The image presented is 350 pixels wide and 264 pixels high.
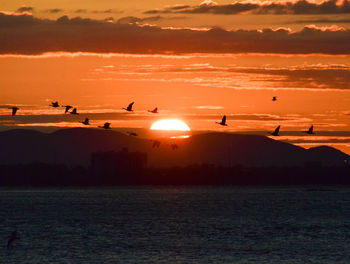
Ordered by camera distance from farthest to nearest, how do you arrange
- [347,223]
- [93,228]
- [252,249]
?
[347,223] → [93,228] → [252,249]

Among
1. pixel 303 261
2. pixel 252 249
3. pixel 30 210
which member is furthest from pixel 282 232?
pixel 30 210

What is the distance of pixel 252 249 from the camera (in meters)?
86.6

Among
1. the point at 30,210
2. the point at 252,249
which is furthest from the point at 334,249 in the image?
the point at 30,210

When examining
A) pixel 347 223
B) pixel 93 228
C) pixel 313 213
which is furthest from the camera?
pixel 313 213

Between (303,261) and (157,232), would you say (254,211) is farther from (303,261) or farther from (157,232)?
(303,261)

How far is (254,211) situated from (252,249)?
69117 mm

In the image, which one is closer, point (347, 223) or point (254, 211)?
point (347, 223)

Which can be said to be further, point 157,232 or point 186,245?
point 157,232

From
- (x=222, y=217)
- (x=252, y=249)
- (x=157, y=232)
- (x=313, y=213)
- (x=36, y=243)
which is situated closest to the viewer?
(x=252, y=249)

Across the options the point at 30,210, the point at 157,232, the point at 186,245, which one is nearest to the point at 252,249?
the point at 186,245

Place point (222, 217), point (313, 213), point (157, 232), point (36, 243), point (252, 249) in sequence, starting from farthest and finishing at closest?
point (313, 213), point (222, 217), point (157, 232), point (36, 243), point (252, 249)

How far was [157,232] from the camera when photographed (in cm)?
10575

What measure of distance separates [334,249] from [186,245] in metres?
14.1

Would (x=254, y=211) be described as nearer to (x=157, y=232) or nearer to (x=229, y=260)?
(x=157, y=232)
